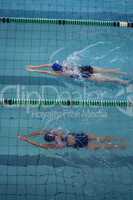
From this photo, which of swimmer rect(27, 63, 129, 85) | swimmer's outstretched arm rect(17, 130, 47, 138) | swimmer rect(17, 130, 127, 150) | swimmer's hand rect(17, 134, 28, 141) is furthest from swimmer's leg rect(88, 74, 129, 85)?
swimmer's hand rect(17, 134, 28, 141)

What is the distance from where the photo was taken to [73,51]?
3.04 meters

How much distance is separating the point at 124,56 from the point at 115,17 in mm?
404

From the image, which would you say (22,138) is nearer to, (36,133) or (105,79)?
(36,133)

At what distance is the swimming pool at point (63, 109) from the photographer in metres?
2.56

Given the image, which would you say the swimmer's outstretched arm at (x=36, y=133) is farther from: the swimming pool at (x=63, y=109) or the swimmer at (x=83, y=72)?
the swimmer at (x=83, y=72)

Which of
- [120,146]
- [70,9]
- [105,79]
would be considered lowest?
[120,146]

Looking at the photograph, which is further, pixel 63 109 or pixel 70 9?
pixel 70 9

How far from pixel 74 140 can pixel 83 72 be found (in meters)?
0.57

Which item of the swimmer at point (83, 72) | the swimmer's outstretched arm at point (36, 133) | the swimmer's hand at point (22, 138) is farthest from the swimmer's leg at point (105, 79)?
the swimmer's hand at point (22, 138)

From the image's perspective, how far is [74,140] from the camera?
271cm

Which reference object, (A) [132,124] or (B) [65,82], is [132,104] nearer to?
(A) [132,124]

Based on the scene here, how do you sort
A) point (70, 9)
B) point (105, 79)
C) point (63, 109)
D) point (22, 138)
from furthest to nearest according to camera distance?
1. point (70, 9)
2. point (105, 79)
3. point (63, 109)
4. point (22, 138)

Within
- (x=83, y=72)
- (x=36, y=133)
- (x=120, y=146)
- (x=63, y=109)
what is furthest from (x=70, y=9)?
(x=120, y=146)

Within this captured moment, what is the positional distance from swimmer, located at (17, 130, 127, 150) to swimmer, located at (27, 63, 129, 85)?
1.56ft
